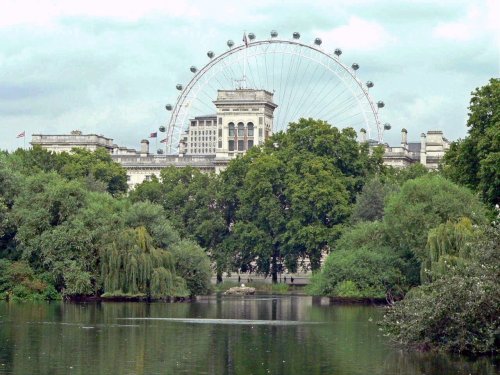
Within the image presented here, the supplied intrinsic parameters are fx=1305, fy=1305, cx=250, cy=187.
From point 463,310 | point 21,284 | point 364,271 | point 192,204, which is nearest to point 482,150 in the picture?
point 364,271

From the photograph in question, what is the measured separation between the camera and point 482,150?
71188 millimetres

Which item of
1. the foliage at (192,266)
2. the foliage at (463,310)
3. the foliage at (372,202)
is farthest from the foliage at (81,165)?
the foliage at (463,310)

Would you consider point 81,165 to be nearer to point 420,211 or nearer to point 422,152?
point 422,152

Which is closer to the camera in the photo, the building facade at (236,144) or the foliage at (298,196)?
the foliage at (298,196)

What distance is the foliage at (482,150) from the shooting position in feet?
225

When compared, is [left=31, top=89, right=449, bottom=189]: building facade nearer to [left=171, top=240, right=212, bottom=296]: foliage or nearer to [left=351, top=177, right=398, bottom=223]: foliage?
[left=351, top=177, right=398, bottom=223]: foliage

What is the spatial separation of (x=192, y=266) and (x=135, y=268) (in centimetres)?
907

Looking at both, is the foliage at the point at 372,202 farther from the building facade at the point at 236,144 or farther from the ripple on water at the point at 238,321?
the building facade at the point at 236,144

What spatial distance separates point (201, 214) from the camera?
114m

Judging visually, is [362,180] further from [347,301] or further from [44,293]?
[44,293]

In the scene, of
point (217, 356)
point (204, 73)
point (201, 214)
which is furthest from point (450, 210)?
point (204, 73)

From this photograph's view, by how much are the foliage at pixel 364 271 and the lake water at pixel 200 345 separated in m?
13.3

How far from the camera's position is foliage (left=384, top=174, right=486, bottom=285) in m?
71.7

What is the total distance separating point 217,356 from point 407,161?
11520cm
